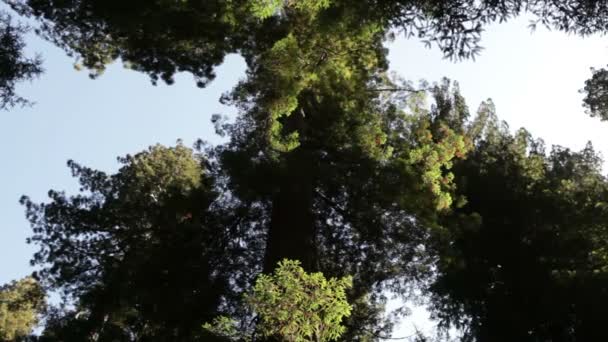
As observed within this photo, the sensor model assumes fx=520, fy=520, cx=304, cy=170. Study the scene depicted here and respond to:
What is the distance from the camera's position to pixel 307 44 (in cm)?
880

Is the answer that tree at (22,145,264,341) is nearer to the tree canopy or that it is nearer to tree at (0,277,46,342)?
the tree canopy

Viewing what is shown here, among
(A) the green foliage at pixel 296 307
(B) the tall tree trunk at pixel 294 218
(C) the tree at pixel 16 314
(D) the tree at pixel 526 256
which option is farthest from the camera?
(C) the tree at pixel 16 314

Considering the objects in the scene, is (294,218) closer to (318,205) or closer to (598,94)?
(318,205)

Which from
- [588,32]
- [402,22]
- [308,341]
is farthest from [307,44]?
[308,341]

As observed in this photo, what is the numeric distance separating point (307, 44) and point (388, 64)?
3.61 meters

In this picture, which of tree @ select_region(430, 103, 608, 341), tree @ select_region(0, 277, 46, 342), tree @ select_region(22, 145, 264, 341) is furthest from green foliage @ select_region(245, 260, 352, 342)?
tree @ select_region(0, 277, 46, 342)

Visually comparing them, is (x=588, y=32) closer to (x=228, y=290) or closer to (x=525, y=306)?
(x=228, y=290)

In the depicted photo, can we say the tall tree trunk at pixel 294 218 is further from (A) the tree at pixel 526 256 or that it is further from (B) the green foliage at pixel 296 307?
(A) the tree at pixel 526 256

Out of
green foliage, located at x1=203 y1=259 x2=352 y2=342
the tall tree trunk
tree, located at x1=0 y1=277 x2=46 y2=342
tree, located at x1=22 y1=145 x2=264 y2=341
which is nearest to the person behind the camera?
green foliage, located at x1=203 y1=259 x2=352 y2=342

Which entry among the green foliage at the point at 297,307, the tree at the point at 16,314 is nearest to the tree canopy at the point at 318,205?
the green foliage at the point at 297,307

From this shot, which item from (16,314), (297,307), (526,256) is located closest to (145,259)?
(297,307)

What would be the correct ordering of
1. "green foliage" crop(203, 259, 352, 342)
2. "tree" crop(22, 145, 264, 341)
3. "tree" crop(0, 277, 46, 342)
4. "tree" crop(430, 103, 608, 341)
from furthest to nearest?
1. "tree" crop(0, 277, 46, 342)
2. "tree" crop(430, 103, 608, 341)
3. "tree" crop(22, 145, 264, 341)
4. "green foliage" crop(203, 259, 352, 342)

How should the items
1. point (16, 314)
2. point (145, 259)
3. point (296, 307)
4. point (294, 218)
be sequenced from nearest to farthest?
point (296, 307) < point (294, 218) < point (145, 259) < point (16, 314)

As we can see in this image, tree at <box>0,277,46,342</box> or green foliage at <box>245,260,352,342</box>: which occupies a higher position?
tree at <box>0,277,46,342</box>
